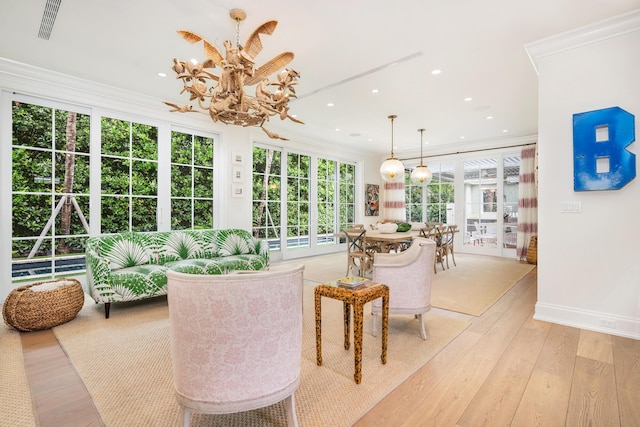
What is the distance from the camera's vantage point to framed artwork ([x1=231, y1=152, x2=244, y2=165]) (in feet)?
18.6

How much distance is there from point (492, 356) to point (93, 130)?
5.39 meters

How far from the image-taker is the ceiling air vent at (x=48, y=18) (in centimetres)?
257

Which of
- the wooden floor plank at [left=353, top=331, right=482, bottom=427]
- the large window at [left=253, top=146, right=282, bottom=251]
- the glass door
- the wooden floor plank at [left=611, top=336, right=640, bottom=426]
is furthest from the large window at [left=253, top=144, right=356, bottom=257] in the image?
the wooden floor plank at [left=611, top=336, right=640, bottom=426]

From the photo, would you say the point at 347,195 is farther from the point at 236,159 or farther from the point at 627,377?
the point at 627,377

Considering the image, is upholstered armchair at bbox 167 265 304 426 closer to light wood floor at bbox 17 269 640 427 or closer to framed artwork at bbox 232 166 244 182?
light wood floor at bbox 17 269 640 427

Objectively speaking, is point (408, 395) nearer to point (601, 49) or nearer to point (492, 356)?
point (492, 356)

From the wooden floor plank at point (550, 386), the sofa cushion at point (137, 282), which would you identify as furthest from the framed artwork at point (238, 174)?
the wooden floor plank at point (550, 386)

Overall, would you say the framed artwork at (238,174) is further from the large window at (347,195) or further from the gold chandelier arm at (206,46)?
the gold chandelier arm at (206,46)

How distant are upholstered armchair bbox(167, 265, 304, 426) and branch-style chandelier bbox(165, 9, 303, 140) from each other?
162 cm

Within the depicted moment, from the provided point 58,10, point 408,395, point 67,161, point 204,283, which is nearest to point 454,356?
point 408,395

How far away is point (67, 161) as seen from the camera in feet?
13.4

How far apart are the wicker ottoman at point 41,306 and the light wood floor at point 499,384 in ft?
0.37

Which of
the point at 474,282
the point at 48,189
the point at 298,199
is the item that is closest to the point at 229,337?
the point at 48,189

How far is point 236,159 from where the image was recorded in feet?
18.8
